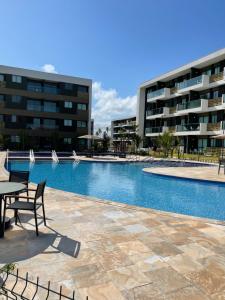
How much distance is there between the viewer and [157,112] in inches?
1495

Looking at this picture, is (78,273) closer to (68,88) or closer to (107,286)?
(107,286)

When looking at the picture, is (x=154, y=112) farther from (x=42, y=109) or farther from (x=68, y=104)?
(x=42, y=109)

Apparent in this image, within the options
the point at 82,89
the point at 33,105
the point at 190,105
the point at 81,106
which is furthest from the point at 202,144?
the point at 33,105

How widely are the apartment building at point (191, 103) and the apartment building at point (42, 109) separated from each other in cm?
1085

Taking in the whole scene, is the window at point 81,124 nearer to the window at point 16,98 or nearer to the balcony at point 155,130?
the window at point 16,98

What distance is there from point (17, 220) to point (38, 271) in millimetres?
2423

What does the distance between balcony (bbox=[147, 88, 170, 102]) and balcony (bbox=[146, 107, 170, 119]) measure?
1.69 metres

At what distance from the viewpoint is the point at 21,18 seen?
14.1 meters

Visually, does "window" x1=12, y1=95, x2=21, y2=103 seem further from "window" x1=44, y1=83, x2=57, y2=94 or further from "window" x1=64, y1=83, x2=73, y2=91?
"window" x1=64, y1=83, x2=73, y2=91

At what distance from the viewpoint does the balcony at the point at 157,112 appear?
3578 cm

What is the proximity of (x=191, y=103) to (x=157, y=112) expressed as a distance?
7.85 m

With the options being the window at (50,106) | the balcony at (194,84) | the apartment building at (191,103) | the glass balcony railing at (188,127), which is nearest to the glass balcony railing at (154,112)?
the apartment building at (191,103)

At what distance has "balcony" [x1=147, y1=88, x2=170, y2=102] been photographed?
35688 mm

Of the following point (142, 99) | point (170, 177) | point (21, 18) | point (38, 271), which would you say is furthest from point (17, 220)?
point (142, 99)
